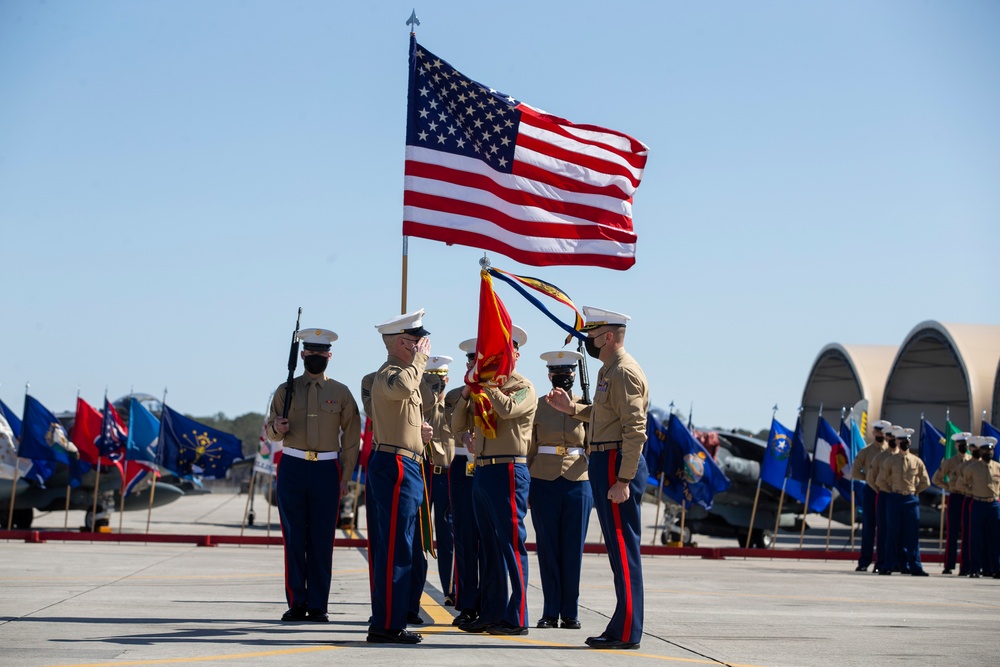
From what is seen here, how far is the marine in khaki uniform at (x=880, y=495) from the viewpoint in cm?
1622

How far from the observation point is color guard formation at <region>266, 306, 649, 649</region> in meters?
6.61

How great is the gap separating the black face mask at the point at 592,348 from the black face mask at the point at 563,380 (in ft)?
1.31

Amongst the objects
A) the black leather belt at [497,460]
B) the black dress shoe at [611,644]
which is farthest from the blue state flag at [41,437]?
the black dress shoe at [611,644]

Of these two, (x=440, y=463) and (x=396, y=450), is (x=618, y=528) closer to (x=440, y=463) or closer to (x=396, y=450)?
(x=396, y=450)

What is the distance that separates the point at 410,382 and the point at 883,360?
34.5 metres

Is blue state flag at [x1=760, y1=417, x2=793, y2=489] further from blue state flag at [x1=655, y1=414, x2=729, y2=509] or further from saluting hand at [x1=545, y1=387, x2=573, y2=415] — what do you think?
saluting hand at [x1=545, y1=387, x2=573, y2=415]

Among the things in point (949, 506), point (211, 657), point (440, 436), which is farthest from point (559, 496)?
point (949, 506)

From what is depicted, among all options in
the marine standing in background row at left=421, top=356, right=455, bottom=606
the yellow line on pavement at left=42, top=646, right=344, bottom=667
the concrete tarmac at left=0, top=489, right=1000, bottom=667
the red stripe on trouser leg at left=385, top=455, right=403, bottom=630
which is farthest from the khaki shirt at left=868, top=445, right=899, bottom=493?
the yellow line on pavement at left=42, top=646, right=344, bottom=667

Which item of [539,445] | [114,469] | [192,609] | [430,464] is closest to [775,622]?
[539,445]

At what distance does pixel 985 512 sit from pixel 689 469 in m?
4.83

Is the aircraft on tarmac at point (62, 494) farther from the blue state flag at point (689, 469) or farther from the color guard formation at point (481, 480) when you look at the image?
the color guard formation at point (481, 480)

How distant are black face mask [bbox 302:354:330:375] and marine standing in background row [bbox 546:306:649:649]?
1.94 meters

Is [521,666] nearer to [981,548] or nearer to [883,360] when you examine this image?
[981,548]

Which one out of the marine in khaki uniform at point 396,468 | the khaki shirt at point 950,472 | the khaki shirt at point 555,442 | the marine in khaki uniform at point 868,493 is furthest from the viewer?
the marine in khaki uniform at point 868,493
